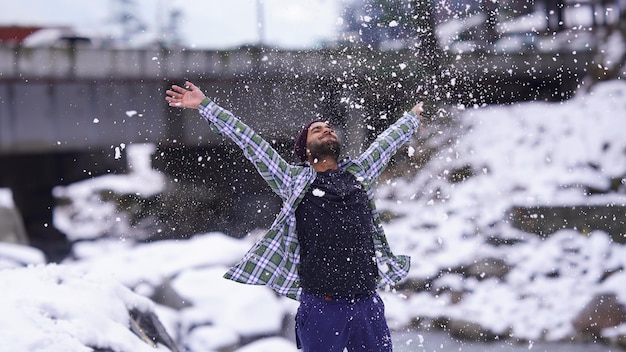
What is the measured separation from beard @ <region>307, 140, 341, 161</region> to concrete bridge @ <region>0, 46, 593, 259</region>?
4.82 meters

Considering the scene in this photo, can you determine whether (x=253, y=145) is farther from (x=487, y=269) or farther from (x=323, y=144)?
(x=487, y=269)

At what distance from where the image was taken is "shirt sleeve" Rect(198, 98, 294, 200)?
2.82 m

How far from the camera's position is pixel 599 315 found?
6926mm

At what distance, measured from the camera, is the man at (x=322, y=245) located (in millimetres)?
2664

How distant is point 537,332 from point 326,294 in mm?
4822

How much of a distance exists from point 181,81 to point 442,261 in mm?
4047

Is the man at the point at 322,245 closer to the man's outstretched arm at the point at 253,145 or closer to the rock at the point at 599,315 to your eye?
the man's outstretched arm at the point at 253,145

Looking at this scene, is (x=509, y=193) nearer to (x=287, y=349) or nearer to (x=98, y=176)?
(x=287, y=349)

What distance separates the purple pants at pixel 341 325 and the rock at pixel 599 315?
4654 mm

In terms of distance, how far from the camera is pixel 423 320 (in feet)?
23.9

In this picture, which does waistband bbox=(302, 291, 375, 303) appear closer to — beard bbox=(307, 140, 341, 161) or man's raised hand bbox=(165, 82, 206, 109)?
beard bbox=(307, 140, 341, 161)

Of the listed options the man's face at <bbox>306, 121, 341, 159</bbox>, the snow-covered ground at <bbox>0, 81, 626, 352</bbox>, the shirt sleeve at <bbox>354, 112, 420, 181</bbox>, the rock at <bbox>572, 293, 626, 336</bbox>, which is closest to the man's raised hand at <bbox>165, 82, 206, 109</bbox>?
the man's face at <bbox>306, 121, 341, 159</bbox>

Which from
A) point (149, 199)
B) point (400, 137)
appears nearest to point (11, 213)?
point (149, 199)

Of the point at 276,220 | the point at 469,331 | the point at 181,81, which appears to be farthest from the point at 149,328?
the point at 181,81
